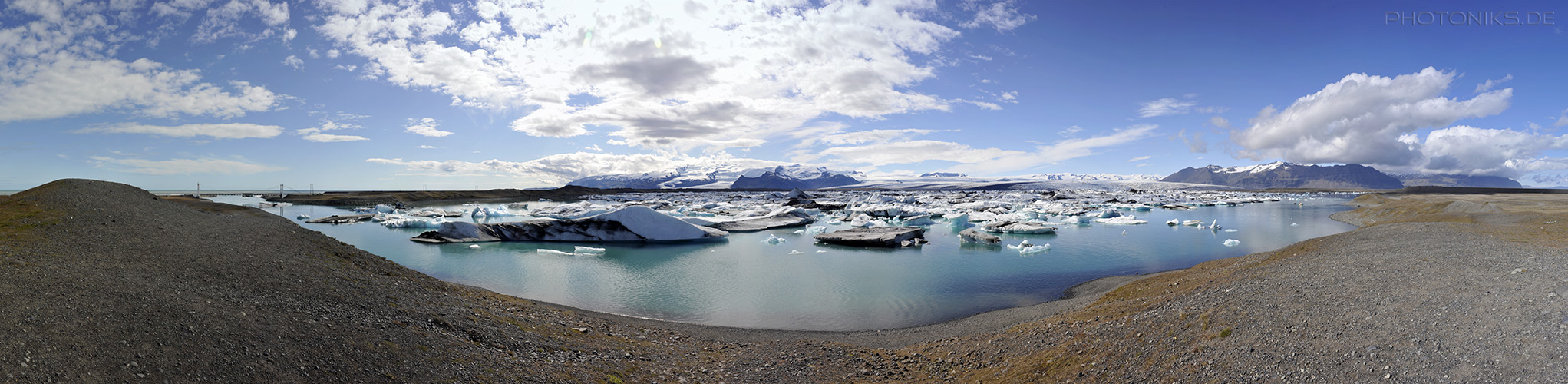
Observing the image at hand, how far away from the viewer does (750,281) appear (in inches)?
663

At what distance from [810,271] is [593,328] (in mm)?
10224

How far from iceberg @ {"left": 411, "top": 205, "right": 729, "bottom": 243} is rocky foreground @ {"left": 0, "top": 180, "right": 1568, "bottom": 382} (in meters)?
15.6

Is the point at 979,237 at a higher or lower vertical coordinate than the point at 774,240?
higher

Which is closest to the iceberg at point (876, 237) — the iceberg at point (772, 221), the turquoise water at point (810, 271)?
the turquoise water at point (810, 271)

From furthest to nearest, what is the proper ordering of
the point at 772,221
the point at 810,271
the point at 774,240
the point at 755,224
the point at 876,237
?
1. the point at 772,221
2. the point at 755,224
3. the point at 774,240
4. the point at 876,237
5. the point at 810,271

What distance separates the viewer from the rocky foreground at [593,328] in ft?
14.6

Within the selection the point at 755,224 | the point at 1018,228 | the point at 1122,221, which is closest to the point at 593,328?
the point at 1018,228

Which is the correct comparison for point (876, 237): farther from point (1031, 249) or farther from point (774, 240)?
point (1031, 249)

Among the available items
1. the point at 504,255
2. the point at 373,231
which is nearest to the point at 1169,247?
the point at 504,255

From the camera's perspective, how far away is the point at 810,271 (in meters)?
18.6

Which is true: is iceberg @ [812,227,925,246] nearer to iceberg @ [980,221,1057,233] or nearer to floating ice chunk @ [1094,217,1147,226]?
iceberg @ [980,221,1057,233]

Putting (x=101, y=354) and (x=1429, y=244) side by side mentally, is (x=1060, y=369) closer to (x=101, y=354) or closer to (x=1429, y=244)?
(x=101, y=354)

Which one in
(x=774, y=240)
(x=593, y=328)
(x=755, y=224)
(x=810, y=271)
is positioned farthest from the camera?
(x=755, y=224)

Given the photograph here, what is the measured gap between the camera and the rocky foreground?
4461 millimetres
